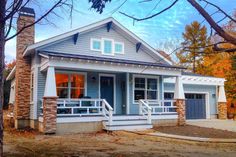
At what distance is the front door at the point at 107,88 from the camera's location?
19.1 m

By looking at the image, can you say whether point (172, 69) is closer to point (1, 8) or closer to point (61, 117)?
point (61, 117)

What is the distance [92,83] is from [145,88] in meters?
3.89

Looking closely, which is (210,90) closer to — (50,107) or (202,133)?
(202,133)

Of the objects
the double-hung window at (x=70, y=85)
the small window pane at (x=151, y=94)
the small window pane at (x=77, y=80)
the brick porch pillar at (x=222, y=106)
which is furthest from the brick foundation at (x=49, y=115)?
the brick porch pillar at (x=222, y=106)

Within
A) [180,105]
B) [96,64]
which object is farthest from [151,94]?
[96,64]

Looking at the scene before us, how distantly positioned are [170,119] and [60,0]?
14.6 m

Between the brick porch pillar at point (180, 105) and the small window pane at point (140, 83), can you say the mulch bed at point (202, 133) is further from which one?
the small window pane at point (140, 83)

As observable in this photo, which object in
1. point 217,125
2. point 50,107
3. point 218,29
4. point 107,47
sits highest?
point 107,47

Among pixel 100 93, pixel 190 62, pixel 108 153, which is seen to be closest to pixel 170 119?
pixel 100 93

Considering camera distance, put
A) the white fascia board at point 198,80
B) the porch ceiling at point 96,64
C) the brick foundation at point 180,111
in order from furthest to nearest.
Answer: the white fascia board at point 198,80 → the brick foundation at point 180,111 → the porch ceiling at point 96,64

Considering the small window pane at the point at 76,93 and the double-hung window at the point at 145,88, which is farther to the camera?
the double-hung window at the point at 145,88

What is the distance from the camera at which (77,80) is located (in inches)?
715

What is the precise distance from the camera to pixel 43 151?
31.0ft

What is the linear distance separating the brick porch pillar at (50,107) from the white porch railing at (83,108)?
0.60 meters
